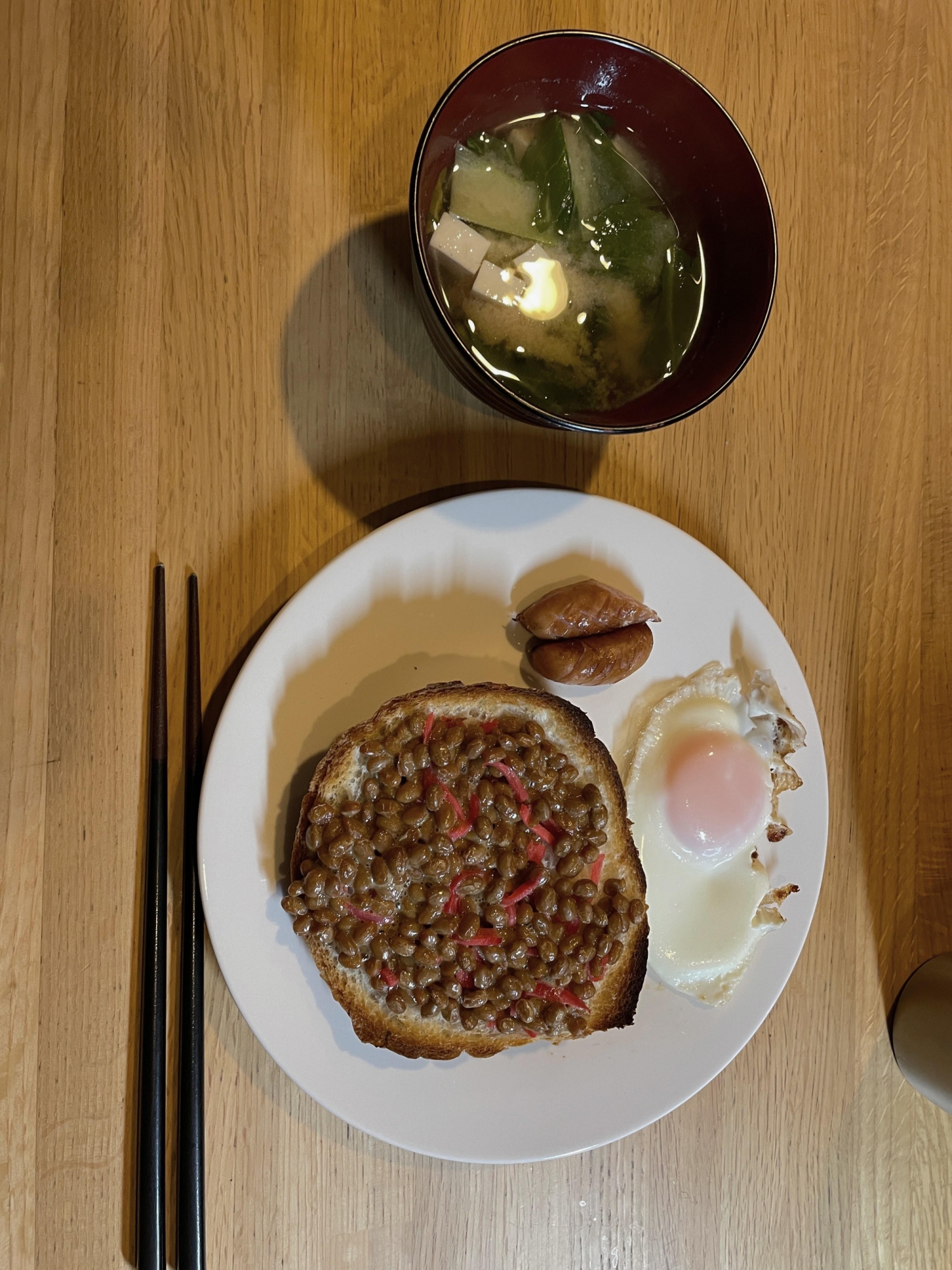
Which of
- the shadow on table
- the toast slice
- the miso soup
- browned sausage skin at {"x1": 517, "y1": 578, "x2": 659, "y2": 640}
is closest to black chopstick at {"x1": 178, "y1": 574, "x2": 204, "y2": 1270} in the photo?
the toast slice

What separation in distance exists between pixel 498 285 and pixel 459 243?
11 centimetres

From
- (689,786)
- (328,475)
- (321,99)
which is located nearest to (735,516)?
(689,786)

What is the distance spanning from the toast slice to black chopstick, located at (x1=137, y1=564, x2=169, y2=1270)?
29 centimetres

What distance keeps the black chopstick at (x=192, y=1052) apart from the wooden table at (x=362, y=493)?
78 mm

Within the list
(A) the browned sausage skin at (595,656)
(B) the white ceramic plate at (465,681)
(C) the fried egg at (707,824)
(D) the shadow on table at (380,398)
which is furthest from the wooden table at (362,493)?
(A) the browned sausage skin at (595,656)

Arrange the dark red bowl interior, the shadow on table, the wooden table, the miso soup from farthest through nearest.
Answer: the shadow on table < the wooden table < the miso soup < the dark red bowl interior

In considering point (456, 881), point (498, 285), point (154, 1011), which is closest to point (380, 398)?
point (498, 285)

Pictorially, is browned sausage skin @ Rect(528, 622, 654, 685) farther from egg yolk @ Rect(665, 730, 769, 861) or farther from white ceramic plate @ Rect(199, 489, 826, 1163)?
egg yolk @ Rect(665, 730, 769, 861)

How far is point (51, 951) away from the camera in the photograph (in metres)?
1.89

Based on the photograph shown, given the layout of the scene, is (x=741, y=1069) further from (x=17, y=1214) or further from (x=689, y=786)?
(x=17, y=1214)

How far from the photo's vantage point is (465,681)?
202 cm

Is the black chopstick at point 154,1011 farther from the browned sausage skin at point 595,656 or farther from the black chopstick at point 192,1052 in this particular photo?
the browned sausage skin at point 595,656

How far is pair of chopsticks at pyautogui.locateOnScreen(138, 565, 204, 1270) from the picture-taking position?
183cm

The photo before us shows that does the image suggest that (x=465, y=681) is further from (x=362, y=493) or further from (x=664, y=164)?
(x=664, y=164)
